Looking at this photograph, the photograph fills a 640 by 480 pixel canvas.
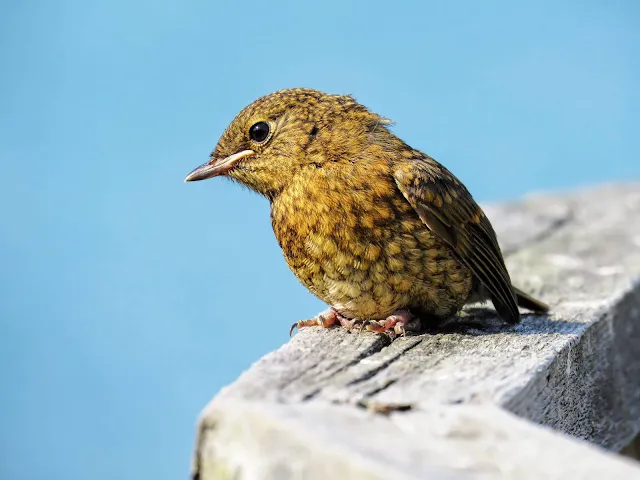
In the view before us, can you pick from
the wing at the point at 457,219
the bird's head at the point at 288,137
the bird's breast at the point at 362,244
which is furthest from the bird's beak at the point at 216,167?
the wing at the point at 457,219

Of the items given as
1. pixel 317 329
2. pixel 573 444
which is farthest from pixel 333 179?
pixel 573 444

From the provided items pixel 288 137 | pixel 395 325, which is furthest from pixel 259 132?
pixel 395 325

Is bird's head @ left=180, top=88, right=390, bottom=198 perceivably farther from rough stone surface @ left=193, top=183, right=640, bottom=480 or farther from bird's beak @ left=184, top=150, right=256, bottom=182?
rough stone surface @ left=193, top=183, right=640, bottom=480

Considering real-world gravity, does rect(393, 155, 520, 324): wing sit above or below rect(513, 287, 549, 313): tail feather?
above

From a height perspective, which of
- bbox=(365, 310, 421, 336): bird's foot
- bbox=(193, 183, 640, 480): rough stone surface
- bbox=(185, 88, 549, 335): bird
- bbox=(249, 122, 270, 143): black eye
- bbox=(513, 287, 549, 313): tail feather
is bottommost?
bbox=(193, 183, 640, 480): rough stone surface

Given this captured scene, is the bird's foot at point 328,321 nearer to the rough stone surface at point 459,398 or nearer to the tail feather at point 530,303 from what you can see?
the rough stone surface at point 459,398

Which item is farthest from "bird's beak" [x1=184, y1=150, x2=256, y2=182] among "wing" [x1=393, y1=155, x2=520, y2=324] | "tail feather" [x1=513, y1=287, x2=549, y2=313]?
"tail feather" [x1=513, y1=287, x2=549, y2=313]
